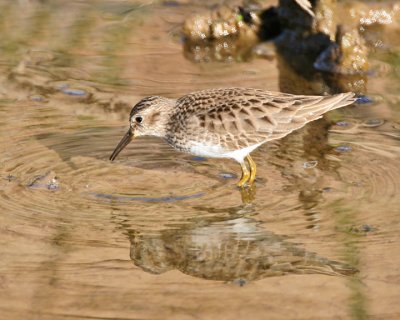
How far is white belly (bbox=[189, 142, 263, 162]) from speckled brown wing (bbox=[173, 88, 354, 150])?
5 cm

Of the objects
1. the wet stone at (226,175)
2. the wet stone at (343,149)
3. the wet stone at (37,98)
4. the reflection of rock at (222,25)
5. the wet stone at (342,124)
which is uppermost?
the reflection of rock at (222,25)

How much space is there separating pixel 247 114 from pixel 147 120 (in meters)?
1.09

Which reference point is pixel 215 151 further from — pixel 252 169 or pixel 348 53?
pixel 348 53

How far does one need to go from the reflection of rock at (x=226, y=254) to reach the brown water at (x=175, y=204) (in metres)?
0.02

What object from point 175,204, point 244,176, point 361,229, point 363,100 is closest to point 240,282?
point 361,229

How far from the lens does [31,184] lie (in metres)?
9.56

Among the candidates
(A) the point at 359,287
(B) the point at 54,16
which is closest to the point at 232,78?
(B) the point at 54,16

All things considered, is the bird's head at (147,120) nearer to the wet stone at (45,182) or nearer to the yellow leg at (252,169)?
the wet stone at (45,182)

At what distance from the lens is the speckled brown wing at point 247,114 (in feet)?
32.0

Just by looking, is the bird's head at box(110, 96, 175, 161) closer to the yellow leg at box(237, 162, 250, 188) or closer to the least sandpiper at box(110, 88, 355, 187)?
the least sandpiper at box(110, 88, 355, 187)

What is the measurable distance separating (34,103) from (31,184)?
8.07 feet

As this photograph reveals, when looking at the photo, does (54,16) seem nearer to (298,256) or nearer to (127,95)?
(127,95)

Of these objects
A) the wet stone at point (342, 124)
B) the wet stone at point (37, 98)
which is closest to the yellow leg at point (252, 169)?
the wet stone at point (342, 124)

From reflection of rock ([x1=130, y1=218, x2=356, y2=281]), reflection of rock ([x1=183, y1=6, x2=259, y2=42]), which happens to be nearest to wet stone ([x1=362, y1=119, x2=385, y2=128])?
reflection of rock ([x1=130, y1=218, x2=356, y2=281])
